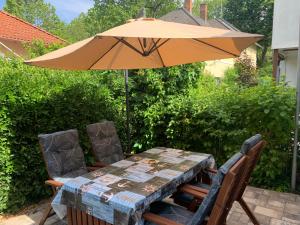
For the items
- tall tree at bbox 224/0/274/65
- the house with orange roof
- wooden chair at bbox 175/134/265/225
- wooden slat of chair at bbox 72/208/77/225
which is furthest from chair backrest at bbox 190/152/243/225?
tall tree at bbox 224/0/274/65

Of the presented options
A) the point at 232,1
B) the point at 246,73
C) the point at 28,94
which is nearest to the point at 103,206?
the point at 28,94

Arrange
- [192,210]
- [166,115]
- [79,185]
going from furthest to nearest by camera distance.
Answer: [166,115] < [192,210] < [79,185]

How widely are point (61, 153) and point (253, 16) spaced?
102ft

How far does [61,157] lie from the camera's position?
11.0ft

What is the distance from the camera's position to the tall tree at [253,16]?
2864 cm

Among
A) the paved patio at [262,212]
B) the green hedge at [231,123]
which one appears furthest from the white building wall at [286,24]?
the paved patio at [262,212]

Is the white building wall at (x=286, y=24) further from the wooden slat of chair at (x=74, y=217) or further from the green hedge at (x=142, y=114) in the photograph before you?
the wooden slat of chair at (x=74, y=217)

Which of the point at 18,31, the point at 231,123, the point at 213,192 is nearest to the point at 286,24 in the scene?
the point at 231,123

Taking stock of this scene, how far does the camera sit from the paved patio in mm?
3398

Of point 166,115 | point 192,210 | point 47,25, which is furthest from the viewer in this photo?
point 47,25

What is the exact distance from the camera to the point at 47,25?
3591cm

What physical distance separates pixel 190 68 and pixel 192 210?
373 centimetres

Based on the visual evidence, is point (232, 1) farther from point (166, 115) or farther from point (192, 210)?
point (192, 210)

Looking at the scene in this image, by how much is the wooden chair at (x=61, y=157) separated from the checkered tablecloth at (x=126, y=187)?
0.62 metres
